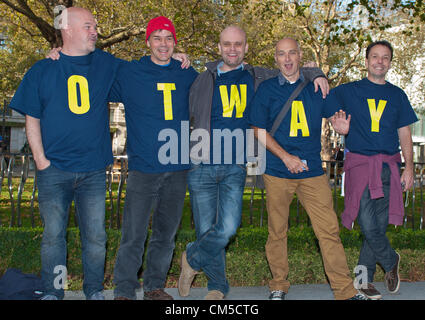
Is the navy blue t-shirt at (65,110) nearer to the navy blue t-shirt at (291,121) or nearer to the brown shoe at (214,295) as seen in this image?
the navy blue t-shirt at (291,121)

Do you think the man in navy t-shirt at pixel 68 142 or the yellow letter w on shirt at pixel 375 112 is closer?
the man in navy t-shirt at pixel 68 142

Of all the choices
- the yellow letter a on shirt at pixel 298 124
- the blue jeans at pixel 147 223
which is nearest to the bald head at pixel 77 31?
the blue jeans at pixel 147 223

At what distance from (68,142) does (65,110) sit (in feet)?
0.89

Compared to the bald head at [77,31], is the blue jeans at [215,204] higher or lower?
lower

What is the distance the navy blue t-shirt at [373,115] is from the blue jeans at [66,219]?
2.47 metres

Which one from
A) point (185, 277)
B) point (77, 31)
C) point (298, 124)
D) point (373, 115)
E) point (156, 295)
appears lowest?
point (156, 295)

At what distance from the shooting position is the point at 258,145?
474 cm

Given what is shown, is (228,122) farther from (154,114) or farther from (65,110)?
(65,110)

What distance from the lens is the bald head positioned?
4.28 meters

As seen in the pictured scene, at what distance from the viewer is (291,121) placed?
4645mm

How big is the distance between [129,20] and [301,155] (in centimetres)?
1379

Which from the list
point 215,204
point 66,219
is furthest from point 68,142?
point 215,204

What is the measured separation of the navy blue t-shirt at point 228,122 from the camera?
14.9 ft

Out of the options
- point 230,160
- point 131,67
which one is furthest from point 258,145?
point 131,67
